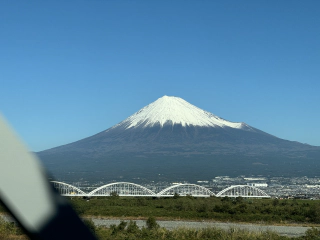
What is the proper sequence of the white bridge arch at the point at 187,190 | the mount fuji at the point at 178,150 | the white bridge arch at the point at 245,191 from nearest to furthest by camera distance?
the white bridge arch at the point at 187,190
the white bridge arch at the point at 245,191
the mount fuji at the point at 178,150

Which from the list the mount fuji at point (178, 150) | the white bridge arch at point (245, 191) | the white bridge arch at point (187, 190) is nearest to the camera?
the white bridge arch at point (187, 190)

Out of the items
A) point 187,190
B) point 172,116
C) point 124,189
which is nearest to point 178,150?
point 172,116

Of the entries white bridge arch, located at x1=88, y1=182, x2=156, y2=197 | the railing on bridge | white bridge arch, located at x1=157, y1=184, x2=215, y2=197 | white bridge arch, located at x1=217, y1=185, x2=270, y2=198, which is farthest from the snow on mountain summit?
white bridge arch, located at x1=157, y1=184, x2=215, y2=197

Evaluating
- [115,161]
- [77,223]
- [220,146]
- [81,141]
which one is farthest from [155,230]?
[81,141]

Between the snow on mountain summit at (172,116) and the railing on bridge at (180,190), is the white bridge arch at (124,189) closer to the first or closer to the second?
the railing on bridge at (180,190)

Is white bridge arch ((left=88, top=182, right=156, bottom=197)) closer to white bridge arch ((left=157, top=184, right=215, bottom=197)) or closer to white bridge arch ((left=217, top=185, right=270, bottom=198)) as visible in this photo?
white bridge arch ((left=157, top=184, right=215, bottom=197))

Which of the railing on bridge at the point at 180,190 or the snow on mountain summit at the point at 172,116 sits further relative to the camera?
the snow on mountain summit at the point at 172,116

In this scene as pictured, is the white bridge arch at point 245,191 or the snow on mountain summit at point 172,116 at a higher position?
the snow on mountain summit at point 172,116

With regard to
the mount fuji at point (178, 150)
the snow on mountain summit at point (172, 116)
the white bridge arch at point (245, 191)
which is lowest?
the white bridge arch at point (245, 191)

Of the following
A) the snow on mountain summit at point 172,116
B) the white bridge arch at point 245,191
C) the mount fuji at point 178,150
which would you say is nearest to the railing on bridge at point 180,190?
the white bridge arch at point 245,191
